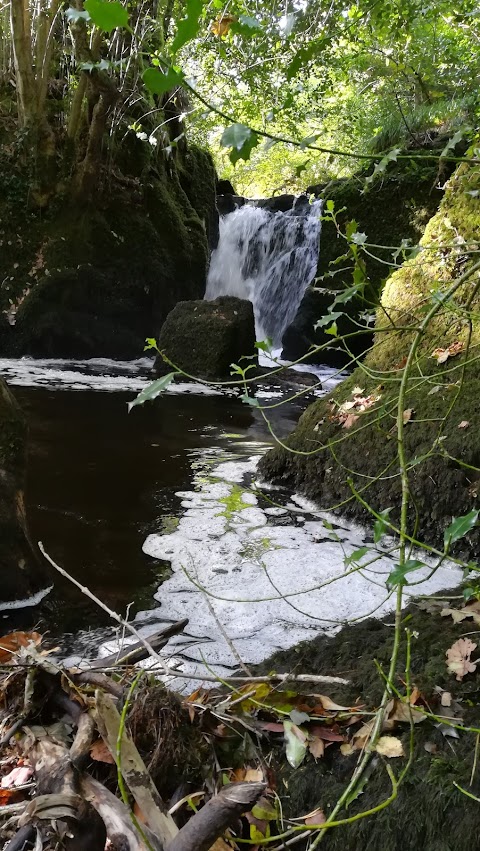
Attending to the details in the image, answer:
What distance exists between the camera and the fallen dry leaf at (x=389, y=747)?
1379mm

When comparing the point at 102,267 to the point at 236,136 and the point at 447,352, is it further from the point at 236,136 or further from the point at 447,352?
the point at 236,136

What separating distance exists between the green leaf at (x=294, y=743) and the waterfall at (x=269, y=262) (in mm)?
11930

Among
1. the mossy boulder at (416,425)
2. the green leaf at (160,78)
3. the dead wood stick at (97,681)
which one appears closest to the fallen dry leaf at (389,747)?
the dead wood stick at (97,681)

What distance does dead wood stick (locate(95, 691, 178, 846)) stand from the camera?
1.18 meters

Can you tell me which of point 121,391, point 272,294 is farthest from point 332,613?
point 272,294

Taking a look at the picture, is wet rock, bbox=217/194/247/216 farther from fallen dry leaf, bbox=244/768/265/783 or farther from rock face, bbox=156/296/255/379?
fallen dry leaf, bbox=244/768/265/783

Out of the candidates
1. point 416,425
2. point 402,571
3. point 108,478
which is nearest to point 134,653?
point 402,571

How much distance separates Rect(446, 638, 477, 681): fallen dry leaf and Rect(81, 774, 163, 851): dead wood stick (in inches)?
35.1

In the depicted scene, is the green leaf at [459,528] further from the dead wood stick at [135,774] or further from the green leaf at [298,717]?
the dead wood stick at [135,774]

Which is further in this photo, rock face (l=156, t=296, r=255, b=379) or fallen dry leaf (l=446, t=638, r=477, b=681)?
rock face (l=156, t=296, r=255, b=379)

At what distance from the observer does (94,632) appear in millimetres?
2715

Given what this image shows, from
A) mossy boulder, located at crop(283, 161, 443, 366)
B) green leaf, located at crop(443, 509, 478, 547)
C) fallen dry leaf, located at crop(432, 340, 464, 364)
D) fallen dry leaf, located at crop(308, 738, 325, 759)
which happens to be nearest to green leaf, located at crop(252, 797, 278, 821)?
fallen dry leaf, located at crop(308, 738, 325, 759)

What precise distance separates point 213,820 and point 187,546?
2607 millimetres

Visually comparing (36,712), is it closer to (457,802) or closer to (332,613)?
(457,802)
